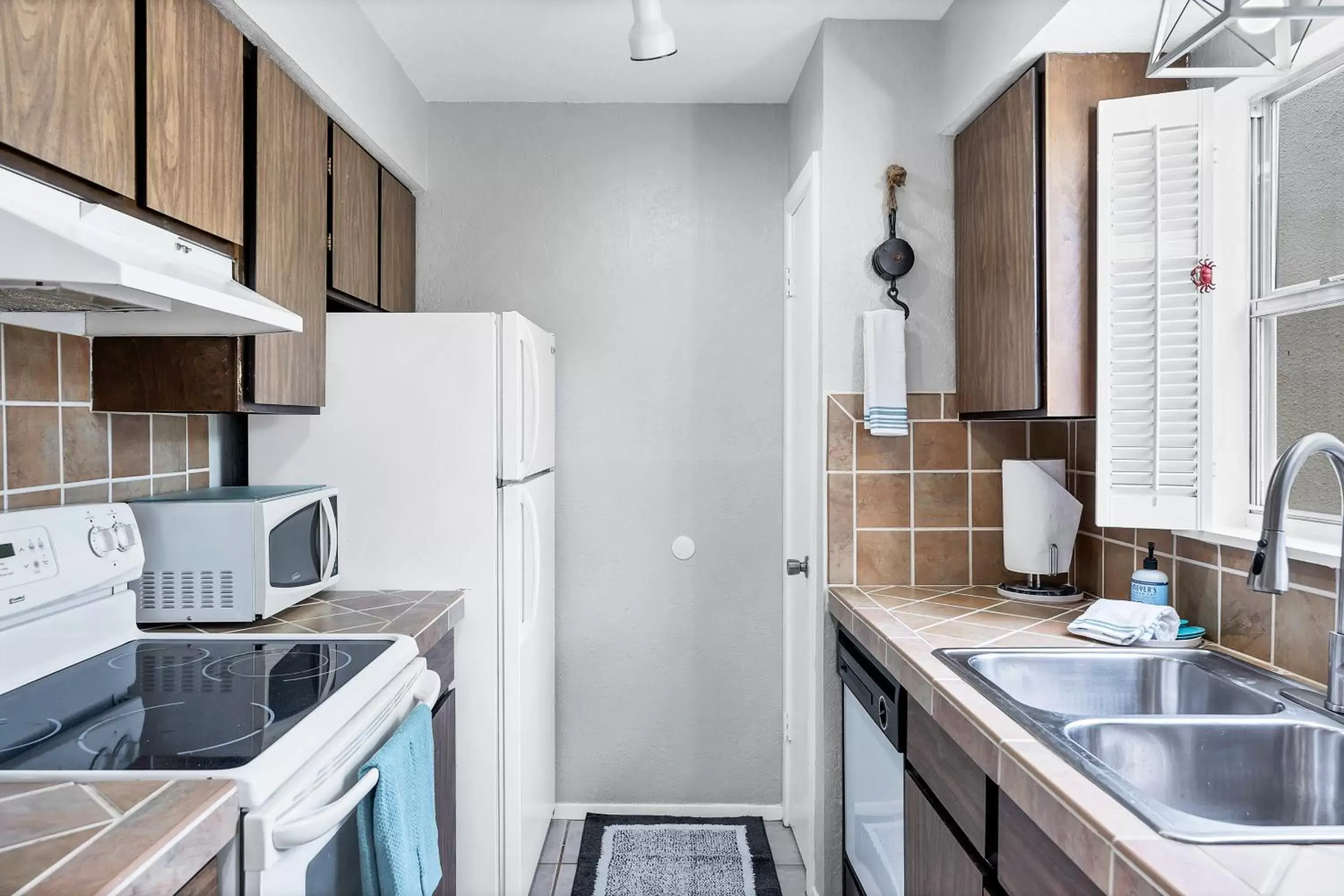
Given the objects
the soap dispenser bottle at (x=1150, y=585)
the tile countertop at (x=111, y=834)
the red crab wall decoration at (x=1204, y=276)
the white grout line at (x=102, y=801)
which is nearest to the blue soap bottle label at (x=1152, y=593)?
the soap dispenser bottle at (x=1150, y=585)

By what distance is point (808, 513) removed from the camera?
254 cm

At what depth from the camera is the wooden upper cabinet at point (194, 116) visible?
4.88 feet

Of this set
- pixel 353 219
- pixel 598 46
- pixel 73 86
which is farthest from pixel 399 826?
pixel 598 46

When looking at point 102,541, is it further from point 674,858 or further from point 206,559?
point 674,858

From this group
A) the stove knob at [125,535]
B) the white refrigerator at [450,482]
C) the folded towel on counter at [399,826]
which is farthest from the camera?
the white refrigerator at [450,482]

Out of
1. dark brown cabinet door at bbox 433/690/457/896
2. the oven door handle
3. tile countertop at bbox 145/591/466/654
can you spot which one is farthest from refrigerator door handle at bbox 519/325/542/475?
the oven door handle

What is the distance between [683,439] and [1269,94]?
1825 mm

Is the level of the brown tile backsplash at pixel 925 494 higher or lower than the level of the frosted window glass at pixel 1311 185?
lower

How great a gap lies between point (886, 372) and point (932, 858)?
1.16 metres

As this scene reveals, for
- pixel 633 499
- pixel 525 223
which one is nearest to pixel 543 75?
pixel 525 223

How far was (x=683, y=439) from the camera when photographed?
2.96m

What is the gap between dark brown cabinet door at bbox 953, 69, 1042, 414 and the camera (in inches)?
76.9

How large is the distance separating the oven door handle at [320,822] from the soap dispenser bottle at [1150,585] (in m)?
1.55

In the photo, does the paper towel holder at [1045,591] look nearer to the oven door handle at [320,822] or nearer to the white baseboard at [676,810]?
the white baseboard at [676,810]
